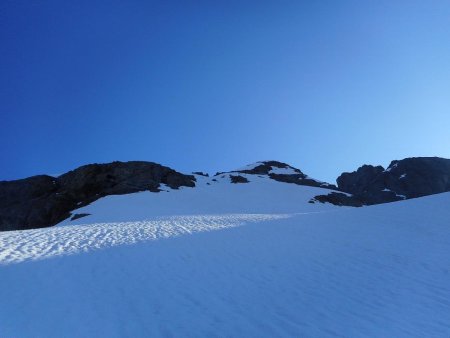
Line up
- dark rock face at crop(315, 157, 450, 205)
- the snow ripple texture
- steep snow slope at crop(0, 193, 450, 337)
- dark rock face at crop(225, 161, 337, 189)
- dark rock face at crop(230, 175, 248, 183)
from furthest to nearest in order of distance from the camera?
dark rock face at crop(315, 157, 450, 205)
dark rock face at crop(225, 161, 337, 189)
dark rock face at crop(230, 175, 248, 183)
the snow ripple texture
steep snow slope at crop(0, 193, 450, 337)

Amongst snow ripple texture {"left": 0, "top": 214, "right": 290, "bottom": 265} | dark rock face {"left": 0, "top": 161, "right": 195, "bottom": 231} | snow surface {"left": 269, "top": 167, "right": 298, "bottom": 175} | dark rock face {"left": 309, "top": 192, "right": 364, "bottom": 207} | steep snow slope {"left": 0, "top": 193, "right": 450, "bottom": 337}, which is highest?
snow surface {"left": 269, "top": 167, "right": 298, "bottom": 175}

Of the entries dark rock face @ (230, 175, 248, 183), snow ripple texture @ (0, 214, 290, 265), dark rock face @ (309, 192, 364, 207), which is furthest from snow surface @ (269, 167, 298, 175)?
snow ripple texture @ (0, 214, 290, 265)

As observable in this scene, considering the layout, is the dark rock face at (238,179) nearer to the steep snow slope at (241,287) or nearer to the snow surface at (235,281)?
the snow surface at (235,281)

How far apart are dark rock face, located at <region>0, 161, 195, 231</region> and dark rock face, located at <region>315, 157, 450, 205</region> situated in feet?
169

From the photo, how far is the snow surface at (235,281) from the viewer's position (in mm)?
7293

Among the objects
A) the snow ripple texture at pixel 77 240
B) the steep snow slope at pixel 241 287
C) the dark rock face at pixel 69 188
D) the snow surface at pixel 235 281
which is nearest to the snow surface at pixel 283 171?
the dark rock face at pixel 69 188

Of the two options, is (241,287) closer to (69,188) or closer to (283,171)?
(69,188)

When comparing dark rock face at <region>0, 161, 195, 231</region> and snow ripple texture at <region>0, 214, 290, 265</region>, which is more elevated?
dark rock face at <region>0, 161, 195, 231</region>

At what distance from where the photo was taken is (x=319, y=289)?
963cm

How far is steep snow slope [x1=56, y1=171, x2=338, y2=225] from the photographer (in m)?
34.5

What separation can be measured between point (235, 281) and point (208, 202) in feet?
115

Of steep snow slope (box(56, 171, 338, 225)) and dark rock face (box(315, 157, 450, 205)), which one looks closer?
steep snow slope (box(56, 171, 338, 225))

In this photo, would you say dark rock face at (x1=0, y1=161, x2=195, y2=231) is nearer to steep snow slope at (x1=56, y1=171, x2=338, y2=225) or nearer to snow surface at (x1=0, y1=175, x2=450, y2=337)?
steep snow slope at (x1=56, y1=171, x2=338, y2=225)

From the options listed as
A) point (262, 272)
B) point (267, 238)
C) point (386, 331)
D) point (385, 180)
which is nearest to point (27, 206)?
point (267, 238)
